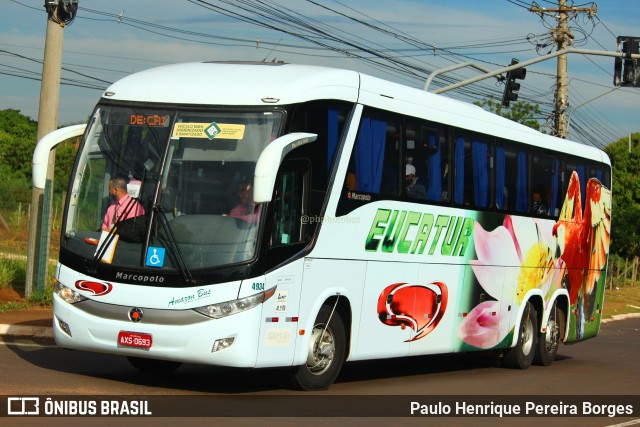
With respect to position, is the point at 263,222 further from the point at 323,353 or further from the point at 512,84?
the point at 512,84

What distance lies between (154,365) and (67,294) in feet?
6.57

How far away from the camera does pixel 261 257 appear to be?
427 inches

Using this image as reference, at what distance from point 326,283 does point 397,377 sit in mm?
3349

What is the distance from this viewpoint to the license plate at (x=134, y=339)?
35.3 ft

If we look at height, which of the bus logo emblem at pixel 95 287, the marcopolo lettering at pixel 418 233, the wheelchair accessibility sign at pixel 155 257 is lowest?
the bus logo emblem at pixel 95 287

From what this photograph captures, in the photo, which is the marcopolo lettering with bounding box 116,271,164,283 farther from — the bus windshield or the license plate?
the license plate

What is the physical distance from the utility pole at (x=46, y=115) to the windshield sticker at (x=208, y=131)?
867cm

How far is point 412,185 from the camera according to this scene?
45.1 feet

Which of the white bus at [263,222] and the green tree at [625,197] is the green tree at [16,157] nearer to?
the green tree at [625,197]

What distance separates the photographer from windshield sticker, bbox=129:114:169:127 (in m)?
11.4

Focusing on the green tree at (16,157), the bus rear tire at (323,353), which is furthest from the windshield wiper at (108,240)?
the green tree at (16,157)

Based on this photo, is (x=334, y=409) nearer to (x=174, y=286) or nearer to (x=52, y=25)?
(x=174, y=286)

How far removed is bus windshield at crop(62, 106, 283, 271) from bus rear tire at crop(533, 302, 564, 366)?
886 cm

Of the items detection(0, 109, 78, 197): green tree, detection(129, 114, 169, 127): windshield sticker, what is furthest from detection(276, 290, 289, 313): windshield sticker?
detection(0, 109, 78, 197): green tree
